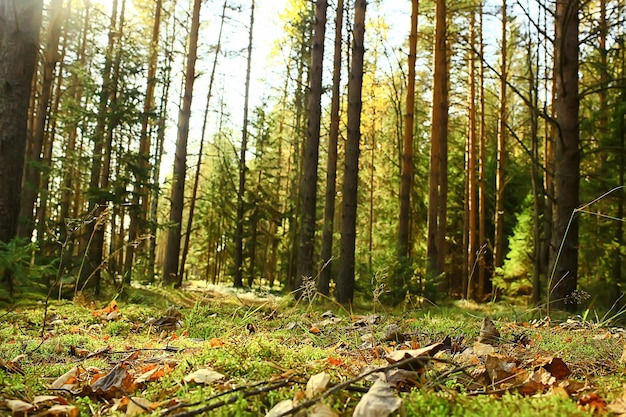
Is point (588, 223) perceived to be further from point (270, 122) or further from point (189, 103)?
point (270, 122)

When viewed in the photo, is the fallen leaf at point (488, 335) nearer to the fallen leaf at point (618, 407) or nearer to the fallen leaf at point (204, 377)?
the fallen leaf at point (618, 407)

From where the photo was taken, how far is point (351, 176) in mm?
9992

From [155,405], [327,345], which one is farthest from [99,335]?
[155,405]

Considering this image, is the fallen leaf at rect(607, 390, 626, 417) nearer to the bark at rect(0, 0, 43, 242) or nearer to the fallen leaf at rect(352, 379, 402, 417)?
the fallen leaf at rect(352, 379, 402, 417)

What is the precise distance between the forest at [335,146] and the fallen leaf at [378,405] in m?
1.57

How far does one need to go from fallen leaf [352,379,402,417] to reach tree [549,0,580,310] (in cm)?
600

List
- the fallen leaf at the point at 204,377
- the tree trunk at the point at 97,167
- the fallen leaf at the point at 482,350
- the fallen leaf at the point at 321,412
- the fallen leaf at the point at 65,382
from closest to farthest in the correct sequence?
the fallen leaf at the point at 321,412, the fallen leaf at the point at 204,377, the fallen leaf at the point at 65,382, the fallen leaf at the point at 482,350, the tree trunk at the point at 97,167

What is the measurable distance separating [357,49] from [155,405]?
381 inches

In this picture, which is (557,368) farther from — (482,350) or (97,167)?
(97,167)

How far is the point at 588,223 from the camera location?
13.5 metres

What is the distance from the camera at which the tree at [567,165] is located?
21.2 ft

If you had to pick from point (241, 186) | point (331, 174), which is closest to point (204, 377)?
point (331, 174)

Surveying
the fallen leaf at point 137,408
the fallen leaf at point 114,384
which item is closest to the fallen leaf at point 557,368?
the fallen leaf at point 137,408

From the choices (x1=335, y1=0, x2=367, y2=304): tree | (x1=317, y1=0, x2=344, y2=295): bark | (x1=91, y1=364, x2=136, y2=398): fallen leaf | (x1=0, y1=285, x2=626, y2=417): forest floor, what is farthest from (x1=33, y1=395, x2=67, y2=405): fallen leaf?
(x1=317, y1=0, x2=344, y2=295): bark
